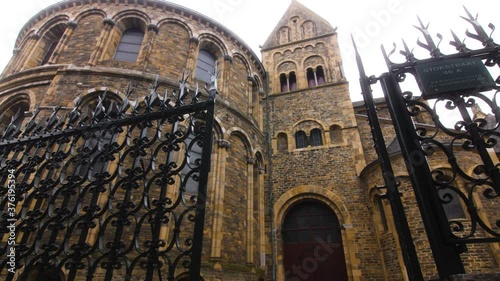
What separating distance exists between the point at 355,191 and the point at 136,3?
39.5 ft

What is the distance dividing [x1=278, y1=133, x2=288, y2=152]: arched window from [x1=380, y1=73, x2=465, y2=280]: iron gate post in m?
11.0

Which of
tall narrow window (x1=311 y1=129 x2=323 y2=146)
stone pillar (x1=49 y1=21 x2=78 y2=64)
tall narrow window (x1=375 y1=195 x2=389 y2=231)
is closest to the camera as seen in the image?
stone pillar (x1=49 y1=21 x2=78 y2=64)

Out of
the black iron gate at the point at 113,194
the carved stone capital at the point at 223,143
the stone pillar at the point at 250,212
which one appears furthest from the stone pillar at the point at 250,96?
the black iron gate at the point at 113,194

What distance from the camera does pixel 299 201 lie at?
39.6 feet

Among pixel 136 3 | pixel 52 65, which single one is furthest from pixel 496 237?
pixel 136 3

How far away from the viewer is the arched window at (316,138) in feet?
44.2

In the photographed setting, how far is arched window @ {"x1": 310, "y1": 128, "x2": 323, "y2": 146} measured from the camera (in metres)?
13.5

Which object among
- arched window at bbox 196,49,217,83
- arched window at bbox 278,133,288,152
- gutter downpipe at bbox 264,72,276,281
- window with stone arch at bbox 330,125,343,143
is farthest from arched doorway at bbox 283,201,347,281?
arched window at bbox 196,49,217,83

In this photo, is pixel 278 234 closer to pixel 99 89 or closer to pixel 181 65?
pixel 181 65

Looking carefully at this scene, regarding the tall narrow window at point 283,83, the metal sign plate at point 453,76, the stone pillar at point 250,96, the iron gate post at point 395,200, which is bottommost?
the iron gate post at point 395,200

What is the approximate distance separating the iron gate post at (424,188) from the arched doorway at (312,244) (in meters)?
9.54

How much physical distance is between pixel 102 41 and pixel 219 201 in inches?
293

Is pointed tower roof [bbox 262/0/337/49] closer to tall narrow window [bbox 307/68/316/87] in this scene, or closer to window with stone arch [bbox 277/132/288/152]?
tall narrow window [bbox 307/68/316/87]

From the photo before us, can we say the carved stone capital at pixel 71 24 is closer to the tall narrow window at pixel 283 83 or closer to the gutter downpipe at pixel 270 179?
the gutter downpipe at pixel 270 179
